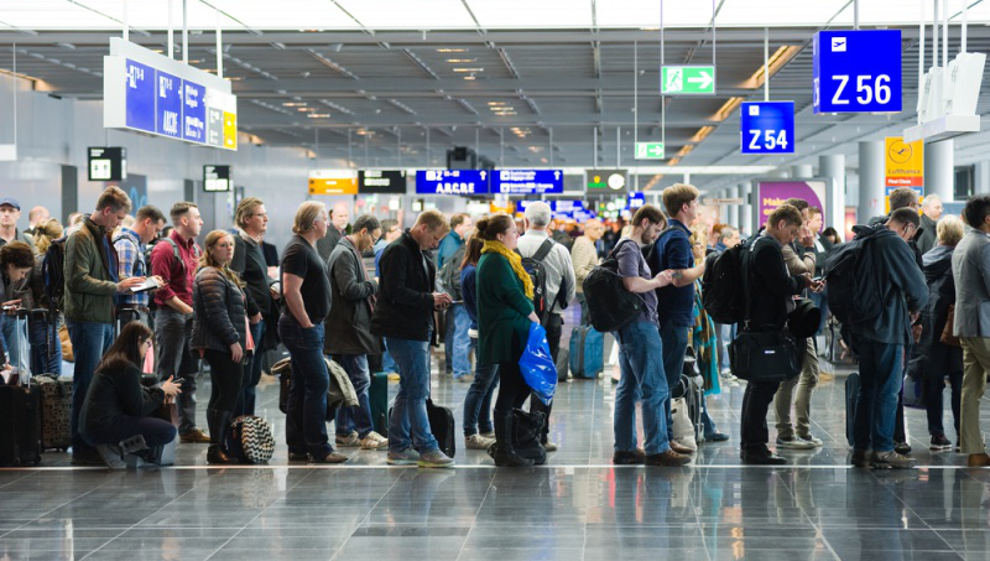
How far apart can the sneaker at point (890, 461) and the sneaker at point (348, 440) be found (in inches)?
136

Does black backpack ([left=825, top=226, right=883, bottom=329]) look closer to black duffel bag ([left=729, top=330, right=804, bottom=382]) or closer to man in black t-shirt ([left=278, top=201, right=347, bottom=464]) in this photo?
black duffel bag ([left=729, top=330, right=804, bottom=382])

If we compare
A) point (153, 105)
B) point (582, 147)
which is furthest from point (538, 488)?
point (582, 147)

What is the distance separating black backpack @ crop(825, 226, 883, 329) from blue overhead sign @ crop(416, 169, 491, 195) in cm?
2185

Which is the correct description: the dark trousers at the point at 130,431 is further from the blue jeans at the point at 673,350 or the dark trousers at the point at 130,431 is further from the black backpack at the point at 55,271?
the blue jeans at the point at 673,350

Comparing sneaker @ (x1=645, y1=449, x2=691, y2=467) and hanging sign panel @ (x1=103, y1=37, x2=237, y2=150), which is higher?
hanging sign panel @ (x1=103, y1=37, x2=237, y2=150)

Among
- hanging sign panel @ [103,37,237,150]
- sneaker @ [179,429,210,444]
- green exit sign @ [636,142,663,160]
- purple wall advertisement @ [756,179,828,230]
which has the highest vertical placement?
green exit sign @ [636,142,663,160]

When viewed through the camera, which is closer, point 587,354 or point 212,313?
point 212,313

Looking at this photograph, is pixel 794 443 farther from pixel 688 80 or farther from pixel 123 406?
pixel 688 80

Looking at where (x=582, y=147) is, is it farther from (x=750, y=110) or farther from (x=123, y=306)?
(x=123, y=306)

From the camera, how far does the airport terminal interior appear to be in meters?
5.83

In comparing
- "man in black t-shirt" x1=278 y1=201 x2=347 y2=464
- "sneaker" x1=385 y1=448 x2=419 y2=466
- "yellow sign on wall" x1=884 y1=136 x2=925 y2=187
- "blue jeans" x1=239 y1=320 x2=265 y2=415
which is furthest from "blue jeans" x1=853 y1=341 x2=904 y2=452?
"yellow sign on wall" x1=884 y1=136 x2=925 y2=187

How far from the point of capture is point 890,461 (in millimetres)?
7301

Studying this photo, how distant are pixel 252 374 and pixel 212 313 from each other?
39.2 inches

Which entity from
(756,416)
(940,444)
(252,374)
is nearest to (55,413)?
(252,374)
